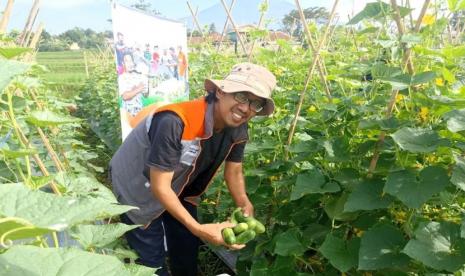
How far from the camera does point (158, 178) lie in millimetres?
1970

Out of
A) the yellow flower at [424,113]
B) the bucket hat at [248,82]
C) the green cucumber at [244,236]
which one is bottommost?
the green cucumber at [244,236]

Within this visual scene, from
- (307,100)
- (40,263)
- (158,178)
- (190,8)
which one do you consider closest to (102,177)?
(190,8)

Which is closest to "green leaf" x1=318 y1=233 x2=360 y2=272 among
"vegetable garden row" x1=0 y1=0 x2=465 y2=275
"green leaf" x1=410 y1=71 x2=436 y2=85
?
"vegetable garden row" x1=0 y1=0 x2=465 y2=275

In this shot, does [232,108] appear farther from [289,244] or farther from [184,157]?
[289,244]

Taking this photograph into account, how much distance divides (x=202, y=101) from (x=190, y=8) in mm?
3271

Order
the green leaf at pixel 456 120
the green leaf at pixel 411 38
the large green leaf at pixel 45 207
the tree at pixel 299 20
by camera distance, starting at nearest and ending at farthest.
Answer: the large green leaf at pixel 45 207 → the green leaf at pixel 456 120 → the green leaf at pixel 411 38 → the tree at pixel 299 20

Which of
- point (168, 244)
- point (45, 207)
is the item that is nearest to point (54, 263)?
point (45, 207)

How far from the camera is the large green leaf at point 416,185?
5.07 ft

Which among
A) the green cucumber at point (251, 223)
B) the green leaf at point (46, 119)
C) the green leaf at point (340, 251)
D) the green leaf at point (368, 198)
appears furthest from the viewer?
the green cucumber at point (251, 223)

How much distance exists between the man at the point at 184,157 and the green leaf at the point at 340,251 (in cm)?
38

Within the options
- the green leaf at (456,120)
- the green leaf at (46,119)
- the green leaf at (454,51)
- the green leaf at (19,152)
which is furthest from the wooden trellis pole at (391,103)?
the green leaf at (19,152)

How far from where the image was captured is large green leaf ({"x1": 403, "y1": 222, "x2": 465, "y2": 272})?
58.7 inches

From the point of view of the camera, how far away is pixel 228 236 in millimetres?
1921

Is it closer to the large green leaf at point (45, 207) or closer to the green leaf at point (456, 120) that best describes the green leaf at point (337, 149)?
the green leaf at point (456, 120)
